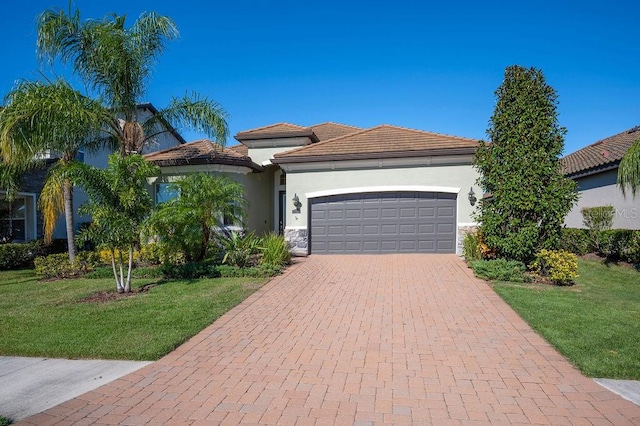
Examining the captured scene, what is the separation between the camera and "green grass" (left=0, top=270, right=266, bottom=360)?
18.3ft

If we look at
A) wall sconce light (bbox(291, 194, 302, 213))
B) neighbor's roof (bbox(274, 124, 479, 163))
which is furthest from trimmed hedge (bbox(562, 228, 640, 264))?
wall sconce light (bbox(291, 194, 302, 213))

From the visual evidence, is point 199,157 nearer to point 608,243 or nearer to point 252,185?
point 252,185

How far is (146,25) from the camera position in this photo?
1194cm

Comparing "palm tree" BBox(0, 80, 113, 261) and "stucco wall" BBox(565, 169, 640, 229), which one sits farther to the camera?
"stucco wall" BBox(565, 169, 640, 229)

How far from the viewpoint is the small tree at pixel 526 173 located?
32.9ft

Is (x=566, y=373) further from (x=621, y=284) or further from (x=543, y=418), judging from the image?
(x=621, y=284)

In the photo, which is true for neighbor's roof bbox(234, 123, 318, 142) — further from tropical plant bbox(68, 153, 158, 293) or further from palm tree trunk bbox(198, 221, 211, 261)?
tropical plant bbox(68, 153, 158, 293)

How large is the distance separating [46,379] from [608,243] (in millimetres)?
15412

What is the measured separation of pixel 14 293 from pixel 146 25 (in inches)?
345

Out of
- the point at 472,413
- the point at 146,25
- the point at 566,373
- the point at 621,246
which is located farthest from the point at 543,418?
the point at 146,25

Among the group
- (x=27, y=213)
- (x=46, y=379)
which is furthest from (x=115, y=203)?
(x=27, y=213)

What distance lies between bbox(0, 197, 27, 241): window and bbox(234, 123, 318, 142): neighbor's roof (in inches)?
409

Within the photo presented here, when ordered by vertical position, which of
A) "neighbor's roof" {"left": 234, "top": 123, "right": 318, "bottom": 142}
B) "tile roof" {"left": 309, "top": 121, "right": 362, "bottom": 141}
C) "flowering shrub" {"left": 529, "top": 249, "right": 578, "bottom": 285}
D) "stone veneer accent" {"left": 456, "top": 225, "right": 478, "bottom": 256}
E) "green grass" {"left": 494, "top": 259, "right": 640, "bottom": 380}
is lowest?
"green grass" {"left": 494, "top": 259, "right": 640, "bottom": 380}

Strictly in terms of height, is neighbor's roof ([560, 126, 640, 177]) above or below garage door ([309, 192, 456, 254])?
Result: above
